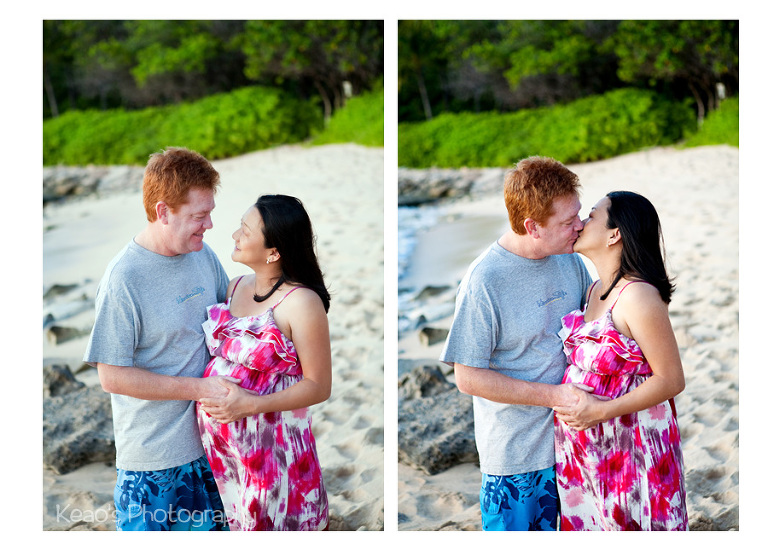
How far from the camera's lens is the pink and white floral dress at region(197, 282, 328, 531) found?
2.58 metres

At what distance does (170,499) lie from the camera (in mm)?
2711

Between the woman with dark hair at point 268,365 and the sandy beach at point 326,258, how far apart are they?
69 centimetres

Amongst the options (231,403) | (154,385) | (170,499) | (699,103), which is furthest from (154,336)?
(699,103)

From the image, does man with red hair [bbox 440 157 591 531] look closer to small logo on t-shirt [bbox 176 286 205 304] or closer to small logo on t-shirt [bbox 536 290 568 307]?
small logo on t-shirt [bbox 536 290 568 307]

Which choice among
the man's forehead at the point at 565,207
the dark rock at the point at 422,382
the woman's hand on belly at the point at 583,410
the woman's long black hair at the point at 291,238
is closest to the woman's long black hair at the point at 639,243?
the man's forehead at the point at 565,207

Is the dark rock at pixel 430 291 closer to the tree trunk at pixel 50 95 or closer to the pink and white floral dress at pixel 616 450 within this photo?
the pink and white floral dress at pixel 616 450

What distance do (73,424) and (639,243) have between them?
9.06 feet

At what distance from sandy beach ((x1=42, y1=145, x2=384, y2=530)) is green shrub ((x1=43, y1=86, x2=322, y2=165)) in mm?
110

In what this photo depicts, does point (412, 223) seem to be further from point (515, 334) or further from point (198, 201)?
point (198, 201)

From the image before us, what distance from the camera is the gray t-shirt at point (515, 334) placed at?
102 inches

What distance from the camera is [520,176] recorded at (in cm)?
256

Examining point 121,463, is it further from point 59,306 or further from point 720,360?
point 720,360

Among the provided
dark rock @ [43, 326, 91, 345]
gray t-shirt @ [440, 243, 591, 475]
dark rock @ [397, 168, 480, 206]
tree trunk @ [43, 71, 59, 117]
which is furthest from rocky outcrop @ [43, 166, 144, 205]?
gray t-shirt @ [440, 243, 591, 475]

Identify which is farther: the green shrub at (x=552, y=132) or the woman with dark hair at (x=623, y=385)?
the green shrub at (x=552, y=132)
